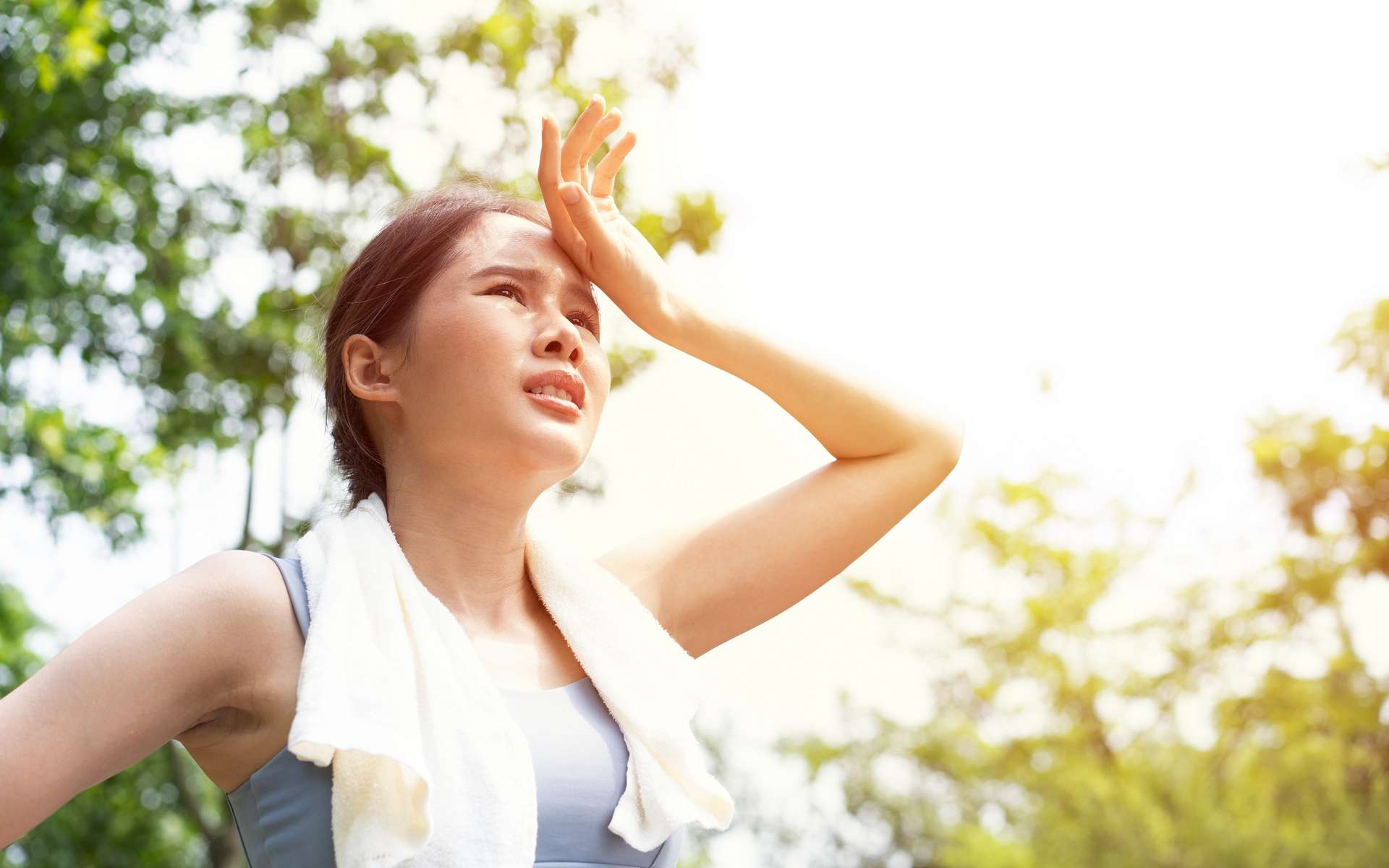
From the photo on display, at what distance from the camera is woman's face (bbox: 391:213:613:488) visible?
145 centimetres

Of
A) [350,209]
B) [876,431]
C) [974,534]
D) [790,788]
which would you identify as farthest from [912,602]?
[876,431]

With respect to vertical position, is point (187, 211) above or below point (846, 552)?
below

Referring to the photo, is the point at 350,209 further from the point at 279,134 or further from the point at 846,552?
the point at 846,552

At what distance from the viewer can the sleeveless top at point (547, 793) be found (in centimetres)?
126

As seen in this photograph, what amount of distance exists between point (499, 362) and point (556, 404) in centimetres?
8

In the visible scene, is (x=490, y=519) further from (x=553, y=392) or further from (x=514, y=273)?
(x=514, y=273)

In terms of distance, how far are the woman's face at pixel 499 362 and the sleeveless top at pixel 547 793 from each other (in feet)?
0.73

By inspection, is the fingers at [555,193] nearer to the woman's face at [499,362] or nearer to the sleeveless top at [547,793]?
the woman's face at [499,362]

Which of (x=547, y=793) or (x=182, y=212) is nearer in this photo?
(x=547, y=793)

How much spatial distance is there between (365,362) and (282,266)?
6.26 metres

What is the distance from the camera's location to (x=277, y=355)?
6969 mm

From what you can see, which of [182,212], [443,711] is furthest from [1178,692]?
[443,711]

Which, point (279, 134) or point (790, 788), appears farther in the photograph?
point (790, 788)

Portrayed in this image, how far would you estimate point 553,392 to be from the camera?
1479 mm
